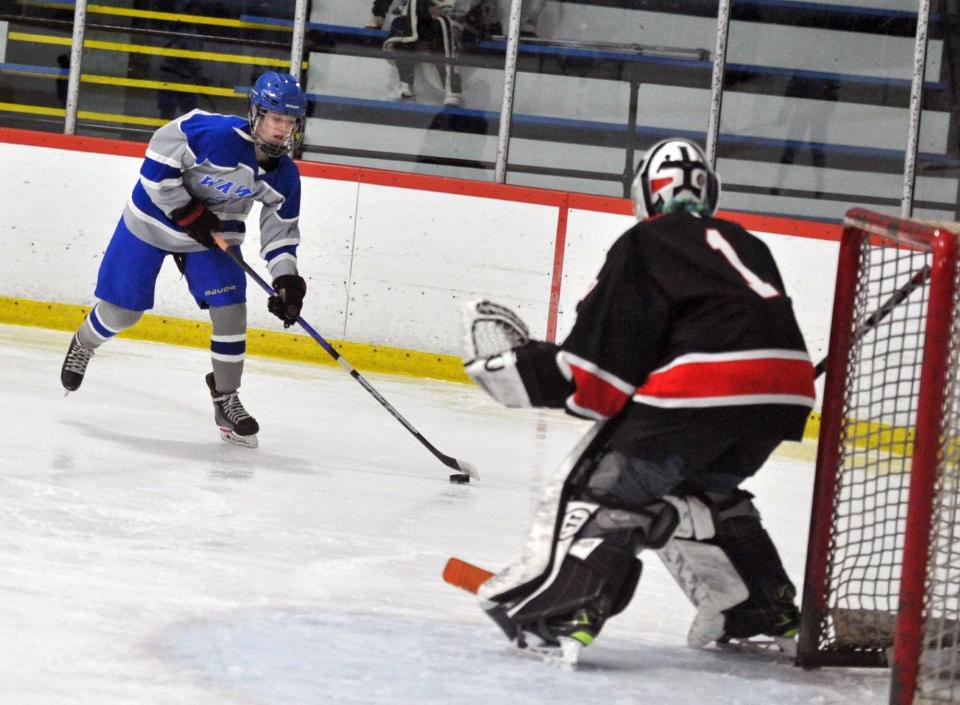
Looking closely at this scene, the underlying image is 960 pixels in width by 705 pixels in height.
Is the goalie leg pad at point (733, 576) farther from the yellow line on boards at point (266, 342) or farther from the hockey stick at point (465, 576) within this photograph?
the yellow line on boards at point (266, 342)

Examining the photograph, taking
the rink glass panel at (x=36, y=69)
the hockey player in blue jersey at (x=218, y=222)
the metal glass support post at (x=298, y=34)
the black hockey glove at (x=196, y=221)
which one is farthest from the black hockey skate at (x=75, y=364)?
the rink glass panel at (x=36, y=69)

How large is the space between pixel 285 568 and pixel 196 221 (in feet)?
4.93

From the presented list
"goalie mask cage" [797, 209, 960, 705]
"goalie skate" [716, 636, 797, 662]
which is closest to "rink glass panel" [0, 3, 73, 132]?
"goalie mask cage" [797, 209, 960, 705]

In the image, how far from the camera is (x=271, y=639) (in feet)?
6.82

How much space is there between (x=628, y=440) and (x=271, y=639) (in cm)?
62

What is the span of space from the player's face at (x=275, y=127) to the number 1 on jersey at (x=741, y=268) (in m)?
1.95

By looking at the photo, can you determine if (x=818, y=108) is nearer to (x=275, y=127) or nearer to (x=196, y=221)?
(x=275, y=127)

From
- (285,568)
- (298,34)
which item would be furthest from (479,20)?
(285,568)

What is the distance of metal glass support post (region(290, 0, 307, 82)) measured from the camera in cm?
635

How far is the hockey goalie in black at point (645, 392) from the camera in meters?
2.01

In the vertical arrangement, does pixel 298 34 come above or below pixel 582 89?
above

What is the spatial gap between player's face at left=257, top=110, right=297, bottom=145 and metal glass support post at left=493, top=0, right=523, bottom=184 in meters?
2.50

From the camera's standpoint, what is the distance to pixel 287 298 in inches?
152

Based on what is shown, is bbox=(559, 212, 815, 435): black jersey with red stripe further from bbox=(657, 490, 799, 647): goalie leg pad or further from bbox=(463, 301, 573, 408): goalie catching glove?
bbox=(657, 490, 799, 647): goalie leg pad
